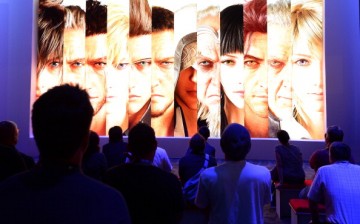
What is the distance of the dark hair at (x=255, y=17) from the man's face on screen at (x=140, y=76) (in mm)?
2681

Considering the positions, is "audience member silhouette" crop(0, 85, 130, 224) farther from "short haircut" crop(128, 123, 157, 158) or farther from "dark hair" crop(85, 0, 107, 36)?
"dark hair" crop(85, 0, 107, 36)

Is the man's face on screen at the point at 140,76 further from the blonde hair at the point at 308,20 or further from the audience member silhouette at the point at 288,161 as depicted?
the audience member silhouette at the point at 288,161

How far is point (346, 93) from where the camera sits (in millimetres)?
9195

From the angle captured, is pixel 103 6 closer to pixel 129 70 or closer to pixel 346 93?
pixel 129 70

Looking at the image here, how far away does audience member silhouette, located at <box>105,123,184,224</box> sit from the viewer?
1826 millimetres

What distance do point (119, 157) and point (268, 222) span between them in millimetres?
2362

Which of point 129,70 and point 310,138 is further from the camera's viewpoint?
point 129,70

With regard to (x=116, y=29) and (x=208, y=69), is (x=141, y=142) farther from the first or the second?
(x=116, y=29)

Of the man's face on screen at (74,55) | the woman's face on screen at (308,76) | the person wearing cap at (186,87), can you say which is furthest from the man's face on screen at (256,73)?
the man's face on screen at (74,55)

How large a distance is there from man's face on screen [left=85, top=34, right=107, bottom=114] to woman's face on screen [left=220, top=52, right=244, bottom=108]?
3.33 m

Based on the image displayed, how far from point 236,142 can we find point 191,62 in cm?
870

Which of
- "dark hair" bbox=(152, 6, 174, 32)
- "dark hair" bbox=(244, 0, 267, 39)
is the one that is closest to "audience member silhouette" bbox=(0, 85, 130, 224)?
"dark hair" bbox=(244, 0, 267, 39)

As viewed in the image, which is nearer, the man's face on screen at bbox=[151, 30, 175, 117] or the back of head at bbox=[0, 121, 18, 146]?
the back of head at bbox=[0, 121, 18, 146]

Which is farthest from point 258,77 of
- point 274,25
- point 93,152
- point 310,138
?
point 93,152
